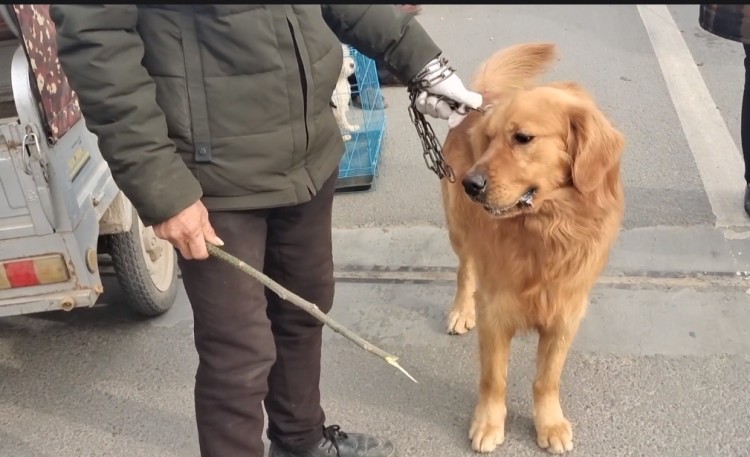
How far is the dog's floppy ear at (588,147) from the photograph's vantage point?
6.59 feet

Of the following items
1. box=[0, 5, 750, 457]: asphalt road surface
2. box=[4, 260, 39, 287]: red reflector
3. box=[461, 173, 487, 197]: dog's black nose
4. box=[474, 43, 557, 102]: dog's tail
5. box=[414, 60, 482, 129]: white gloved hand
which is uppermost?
box=[414, 60, 482, 129]: white gloved hand

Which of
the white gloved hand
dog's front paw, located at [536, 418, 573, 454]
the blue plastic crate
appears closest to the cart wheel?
the blue plastic crate

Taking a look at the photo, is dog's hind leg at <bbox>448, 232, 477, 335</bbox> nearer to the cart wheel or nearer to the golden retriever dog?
the golden retriever dog

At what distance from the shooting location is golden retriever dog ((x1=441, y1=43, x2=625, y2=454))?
202 cm

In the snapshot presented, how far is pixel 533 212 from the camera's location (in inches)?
83.3

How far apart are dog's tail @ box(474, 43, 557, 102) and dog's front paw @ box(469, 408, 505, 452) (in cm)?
119

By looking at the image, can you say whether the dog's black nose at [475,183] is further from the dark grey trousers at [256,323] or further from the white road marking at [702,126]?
the white road marking at [702,126]

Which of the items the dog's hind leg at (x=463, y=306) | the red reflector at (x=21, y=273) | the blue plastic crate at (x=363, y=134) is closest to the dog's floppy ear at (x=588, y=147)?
the dog's hind leg at (x=463, y=306)

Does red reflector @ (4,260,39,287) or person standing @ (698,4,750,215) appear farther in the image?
person standing @ (698,4,750,215)

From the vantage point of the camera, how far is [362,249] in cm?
364

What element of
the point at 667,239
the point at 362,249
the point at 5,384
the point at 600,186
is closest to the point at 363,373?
the point at 362,249

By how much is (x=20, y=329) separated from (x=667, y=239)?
3.05m

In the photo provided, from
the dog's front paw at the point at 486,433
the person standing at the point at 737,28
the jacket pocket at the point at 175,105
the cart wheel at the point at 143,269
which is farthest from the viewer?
the person standing at the point at 737,28

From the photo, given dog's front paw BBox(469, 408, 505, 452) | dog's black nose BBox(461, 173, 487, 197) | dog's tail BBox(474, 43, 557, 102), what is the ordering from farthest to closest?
dog's tail BBox(474, 43, 557, 102) < dog's front paw BBox(469, 408, 505, 452) < dog's black nose BBox(461, 173, 487, 197)
